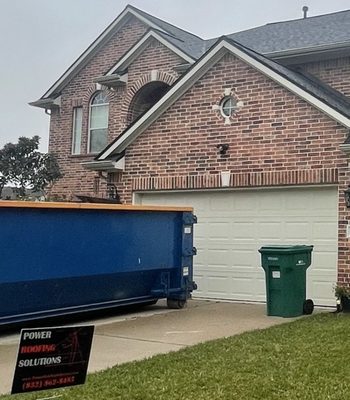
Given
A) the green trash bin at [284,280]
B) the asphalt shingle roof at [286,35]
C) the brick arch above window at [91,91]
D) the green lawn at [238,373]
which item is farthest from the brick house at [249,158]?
the brick arch above window at [91,91]

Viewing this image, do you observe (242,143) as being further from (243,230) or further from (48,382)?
(48,382)

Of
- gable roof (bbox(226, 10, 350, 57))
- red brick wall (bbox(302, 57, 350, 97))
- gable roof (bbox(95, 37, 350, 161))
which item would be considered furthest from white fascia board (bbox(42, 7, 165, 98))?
red brick wall (bbox(302, 57, 350, 97))

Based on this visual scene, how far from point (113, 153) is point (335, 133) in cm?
502

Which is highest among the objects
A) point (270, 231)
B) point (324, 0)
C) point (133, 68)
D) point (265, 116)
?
point (324, 0)

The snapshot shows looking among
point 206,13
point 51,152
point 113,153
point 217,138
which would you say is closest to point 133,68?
point 51,152

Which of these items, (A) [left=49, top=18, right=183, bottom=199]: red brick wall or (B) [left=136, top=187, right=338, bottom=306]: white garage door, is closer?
(B) [left=136, top=187, right=338, bottom=306]: white garage door

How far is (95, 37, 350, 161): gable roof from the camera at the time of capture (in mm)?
11883

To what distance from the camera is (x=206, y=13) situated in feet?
92.7

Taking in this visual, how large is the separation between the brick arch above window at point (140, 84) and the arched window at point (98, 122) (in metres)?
0.89

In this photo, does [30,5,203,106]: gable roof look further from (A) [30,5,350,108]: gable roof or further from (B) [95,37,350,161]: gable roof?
(B) [95,37,350,161]: gable roof

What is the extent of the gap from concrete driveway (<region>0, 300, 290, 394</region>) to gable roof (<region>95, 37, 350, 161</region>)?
12.4 ft

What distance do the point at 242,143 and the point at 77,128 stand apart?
8.46 metres

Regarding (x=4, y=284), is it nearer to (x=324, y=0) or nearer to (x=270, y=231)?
(x=270, y=231)

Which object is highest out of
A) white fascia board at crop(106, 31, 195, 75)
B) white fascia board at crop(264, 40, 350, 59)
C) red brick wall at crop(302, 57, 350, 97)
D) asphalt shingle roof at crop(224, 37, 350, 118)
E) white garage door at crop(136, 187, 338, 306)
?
white fascia board at crop(106, 31, 195, 75)
